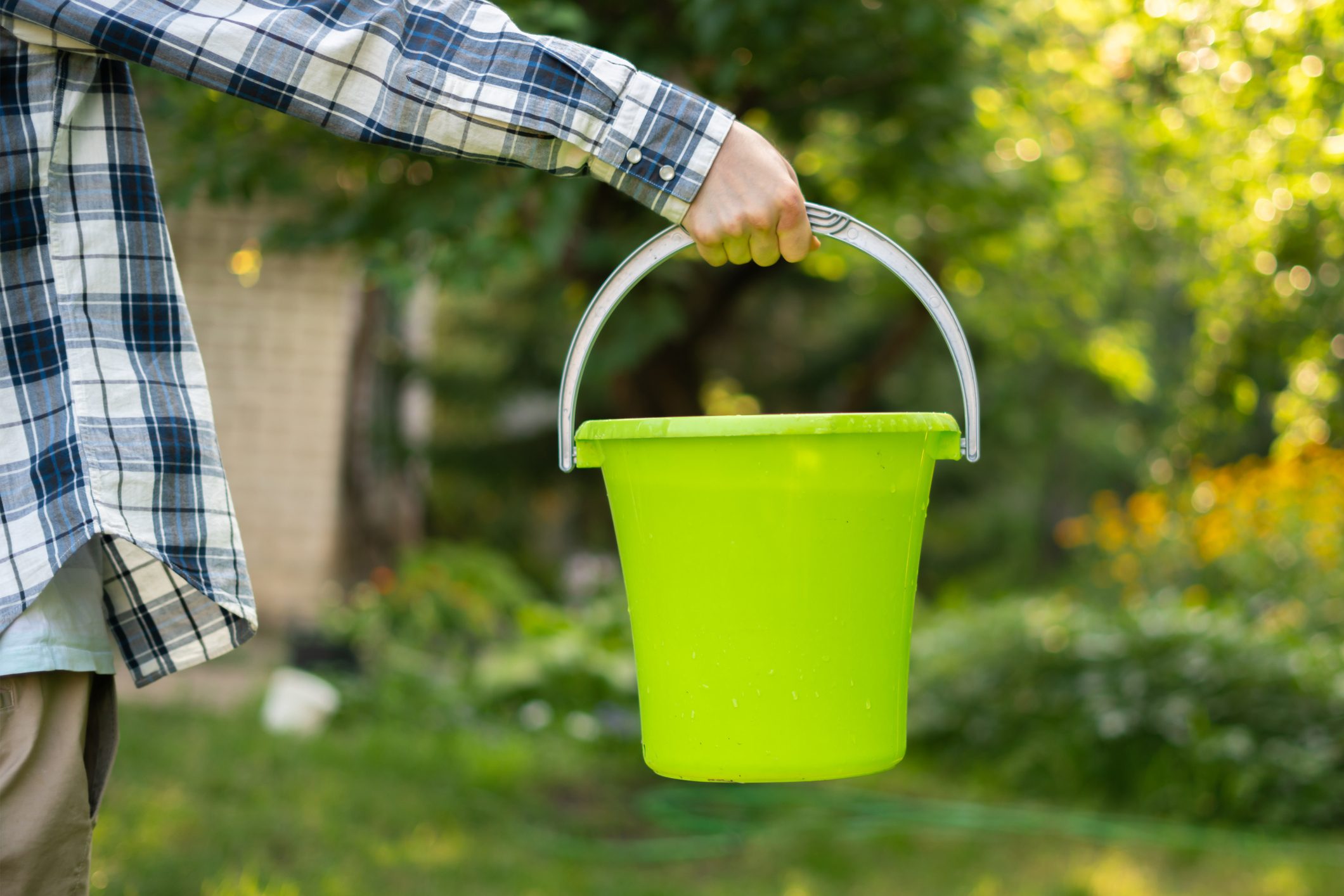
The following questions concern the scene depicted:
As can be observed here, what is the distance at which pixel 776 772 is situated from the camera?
43.3 inches

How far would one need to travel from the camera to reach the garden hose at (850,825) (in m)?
3.04

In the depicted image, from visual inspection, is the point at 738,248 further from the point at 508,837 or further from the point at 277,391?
the point at 277,391

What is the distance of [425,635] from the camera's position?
514 cm

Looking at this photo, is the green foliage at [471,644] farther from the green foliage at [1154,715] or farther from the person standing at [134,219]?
the person standing at [134,219]

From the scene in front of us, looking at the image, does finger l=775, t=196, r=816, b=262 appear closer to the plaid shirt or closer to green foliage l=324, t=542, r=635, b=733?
the plaid shirt

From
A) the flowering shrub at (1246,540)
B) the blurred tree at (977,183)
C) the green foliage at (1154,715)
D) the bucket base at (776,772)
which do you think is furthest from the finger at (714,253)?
A: the flowering shrub at (1246,540)

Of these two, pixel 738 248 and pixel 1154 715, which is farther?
pixel 1154 715

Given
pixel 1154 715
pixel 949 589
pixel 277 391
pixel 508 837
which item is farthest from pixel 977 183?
pixel 277 391

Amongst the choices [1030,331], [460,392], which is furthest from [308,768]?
[460,392]

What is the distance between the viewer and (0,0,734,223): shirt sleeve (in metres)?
0.97

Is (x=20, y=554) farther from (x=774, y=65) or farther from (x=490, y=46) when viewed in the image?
(x=774, y=65)

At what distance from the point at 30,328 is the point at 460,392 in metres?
6.58

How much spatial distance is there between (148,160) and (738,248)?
0.56 meters

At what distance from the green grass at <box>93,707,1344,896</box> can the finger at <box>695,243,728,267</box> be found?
5.58 ft
